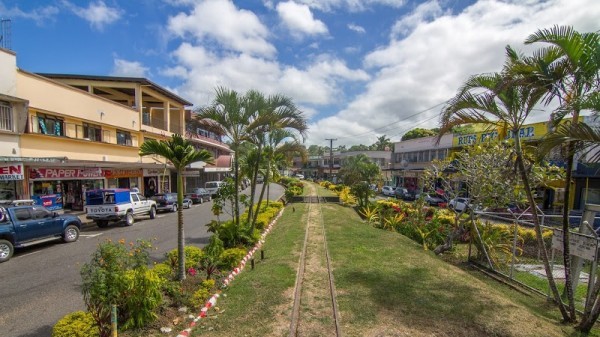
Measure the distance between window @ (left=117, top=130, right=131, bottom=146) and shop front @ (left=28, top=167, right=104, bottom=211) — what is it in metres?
3.60

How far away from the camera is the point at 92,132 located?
74.6 feet

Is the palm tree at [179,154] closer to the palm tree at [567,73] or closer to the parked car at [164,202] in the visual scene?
the palm tree at [567,73]

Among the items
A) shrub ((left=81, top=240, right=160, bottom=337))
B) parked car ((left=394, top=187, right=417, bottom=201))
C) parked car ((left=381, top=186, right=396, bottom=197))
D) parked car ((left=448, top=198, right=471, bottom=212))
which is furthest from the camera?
parked car ((left=381, top=186, right=396, bottom=197))

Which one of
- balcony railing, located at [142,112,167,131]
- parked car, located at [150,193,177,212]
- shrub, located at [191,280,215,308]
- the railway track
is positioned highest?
balcony railing, located at [142,112,167,131]

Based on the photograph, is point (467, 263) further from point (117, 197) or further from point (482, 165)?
point (117, 197)

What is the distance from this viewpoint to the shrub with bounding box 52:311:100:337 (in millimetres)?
4504

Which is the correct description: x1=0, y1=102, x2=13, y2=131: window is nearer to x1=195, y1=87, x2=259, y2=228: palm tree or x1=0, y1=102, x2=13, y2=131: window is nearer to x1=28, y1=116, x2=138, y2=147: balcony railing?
x1=28, y1=116, x2=138, y2=147: balcony railing

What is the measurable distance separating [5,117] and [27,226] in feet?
27.8

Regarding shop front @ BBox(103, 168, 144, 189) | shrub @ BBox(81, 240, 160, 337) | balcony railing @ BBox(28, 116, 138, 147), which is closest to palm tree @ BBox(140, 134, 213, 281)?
shrub @ BBox(81, 240, 160, 337)

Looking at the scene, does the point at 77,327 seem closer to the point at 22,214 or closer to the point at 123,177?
the point at 22,214

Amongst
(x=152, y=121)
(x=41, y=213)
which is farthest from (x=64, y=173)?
(x=152, y=121)

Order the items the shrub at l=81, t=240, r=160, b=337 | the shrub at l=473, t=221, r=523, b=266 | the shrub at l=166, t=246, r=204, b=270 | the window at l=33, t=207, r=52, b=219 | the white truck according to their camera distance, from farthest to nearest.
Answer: the white truck
the window at l=33, t=207, r=52, b=219
the shrub at l=473, t=221, r=523, b=266
the shrub at l=166, t=246, r=204, b=270
the shrub at l=81, t=240, r=160, b=337

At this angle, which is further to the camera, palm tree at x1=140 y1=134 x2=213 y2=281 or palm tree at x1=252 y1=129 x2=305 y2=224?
palm tree at x1=252 y1=129 x2=305 y2=224

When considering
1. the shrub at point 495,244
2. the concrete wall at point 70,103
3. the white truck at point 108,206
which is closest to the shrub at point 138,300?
the shrub at point 495,244
